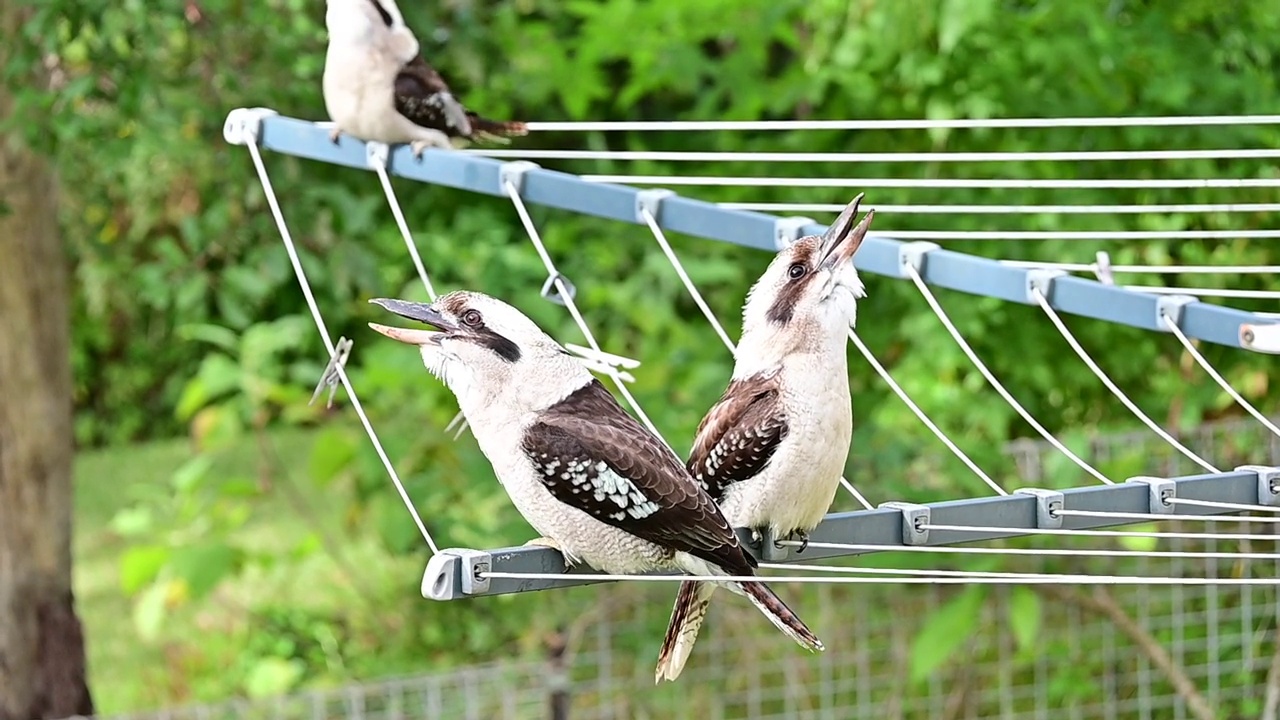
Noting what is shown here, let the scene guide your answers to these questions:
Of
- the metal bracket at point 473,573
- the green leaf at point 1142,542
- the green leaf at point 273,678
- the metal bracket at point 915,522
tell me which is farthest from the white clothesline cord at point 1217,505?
the green leaf at point 273,678

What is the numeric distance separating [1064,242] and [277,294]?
6.04 ft

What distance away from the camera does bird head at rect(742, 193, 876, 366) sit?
1.75 meters

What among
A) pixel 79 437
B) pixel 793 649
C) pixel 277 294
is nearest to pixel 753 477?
pixel 793 649

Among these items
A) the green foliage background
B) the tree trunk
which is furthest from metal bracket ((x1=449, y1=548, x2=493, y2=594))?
the tree trunk

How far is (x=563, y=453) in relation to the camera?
1718 millimetres

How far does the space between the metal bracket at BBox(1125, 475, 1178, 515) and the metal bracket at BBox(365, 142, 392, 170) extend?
4.25 ft

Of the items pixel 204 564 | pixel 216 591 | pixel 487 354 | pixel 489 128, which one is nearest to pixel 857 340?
pixel 487 354

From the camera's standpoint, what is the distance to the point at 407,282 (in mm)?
4523

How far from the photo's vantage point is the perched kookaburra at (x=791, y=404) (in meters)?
1.77

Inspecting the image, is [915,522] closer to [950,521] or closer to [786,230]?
[950,521]

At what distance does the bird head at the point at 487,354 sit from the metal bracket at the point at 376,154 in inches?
38.3

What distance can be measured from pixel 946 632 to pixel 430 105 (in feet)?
5.51

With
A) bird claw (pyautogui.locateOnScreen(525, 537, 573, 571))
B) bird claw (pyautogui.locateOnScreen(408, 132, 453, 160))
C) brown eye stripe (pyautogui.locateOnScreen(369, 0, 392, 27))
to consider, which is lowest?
bird claw (pyautogui.locateOnScreen(525, 537, 573, 571))

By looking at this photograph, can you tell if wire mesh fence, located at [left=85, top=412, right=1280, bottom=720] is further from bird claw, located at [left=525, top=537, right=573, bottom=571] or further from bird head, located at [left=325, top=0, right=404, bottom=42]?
bird claw, located at [left=525, top=537, right=573, bottom=571]
